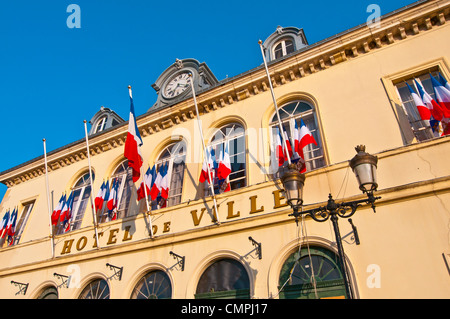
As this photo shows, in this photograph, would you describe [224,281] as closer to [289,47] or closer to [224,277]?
[224,277]

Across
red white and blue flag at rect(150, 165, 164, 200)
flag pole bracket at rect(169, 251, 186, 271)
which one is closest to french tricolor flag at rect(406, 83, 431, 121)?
flag pole bracket at rect(169, 251, 186, 271)

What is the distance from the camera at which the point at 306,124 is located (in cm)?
845

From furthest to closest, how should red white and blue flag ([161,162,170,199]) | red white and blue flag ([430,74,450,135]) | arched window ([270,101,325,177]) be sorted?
1. red white and blue flag ([161,162,170,199])
2. arched window ([270,101,325,177])
3. red white and blue flag ([430,74,450,135])

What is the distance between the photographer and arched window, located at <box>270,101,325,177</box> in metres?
7.69

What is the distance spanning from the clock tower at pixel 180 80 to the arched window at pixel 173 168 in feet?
7.24

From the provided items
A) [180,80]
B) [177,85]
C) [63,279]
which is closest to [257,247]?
[63,279]

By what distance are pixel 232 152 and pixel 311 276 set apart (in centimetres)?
427

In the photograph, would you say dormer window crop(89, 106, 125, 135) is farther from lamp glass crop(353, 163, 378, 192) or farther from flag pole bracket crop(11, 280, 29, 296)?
lamp glass crop(353, 163, 378, 192)

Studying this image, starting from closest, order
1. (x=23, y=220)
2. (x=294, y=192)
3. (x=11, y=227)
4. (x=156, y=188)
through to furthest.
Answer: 1. (x=294, y=192)
2. (x=156, y=188)
3. (x=11, y=227)
4. (x=23, y=220)

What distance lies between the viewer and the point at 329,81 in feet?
27.6

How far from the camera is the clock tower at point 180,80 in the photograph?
11.9m

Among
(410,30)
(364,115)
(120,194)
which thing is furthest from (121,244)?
(410,30)

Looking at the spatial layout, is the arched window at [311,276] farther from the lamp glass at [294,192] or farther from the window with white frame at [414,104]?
the window with white frame at [414,104]

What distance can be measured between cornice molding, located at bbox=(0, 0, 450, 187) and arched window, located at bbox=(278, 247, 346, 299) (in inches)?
207
